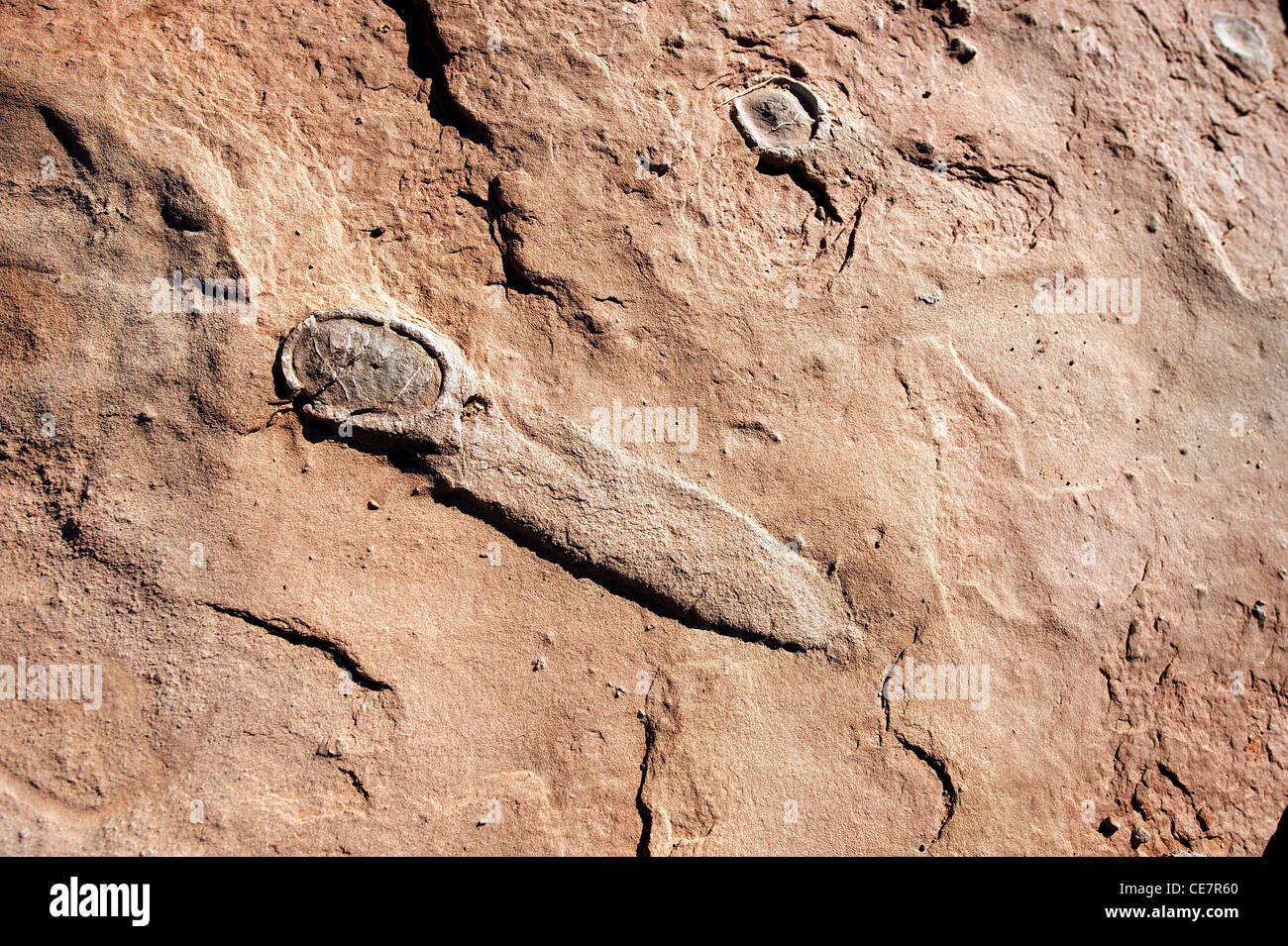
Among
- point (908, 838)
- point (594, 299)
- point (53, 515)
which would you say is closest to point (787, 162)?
point (594, 299)

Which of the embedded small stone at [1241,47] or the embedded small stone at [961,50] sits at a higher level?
the embedded small stone at [1241,47]

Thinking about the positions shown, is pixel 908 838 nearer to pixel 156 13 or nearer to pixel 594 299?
pixel 594 299

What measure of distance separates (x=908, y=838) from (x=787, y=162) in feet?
8.56

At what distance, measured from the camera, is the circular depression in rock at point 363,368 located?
257cm

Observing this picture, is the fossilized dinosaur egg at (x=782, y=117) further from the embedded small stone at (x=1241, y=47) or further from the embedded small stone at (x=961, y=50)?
the embedded small stone at (x=1241, y=47)

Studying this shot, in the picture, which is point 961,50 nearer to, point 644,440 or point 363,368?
point 644,440

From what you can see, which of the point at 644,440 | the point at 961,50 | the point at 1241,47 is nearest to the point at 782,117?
the point at 961,50

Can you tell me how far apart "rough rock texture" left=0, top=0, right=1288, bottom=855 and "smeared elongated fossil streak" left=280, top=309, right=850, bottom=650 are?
46mm

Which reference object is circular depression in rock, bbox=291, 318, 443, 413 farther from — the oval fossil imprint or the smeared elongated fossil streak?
the oval fossil imprint

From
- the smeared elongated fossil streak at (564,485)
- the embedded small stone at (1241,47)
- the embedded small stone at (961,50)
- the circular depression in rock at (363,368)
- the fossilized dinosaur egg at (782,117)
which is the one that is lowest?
the smeared elongated fossil streak at (564,485)

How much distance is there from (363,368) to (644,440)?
39.4 inches

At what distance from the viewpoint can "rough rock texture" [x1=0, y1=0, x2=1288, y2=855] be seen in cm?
250

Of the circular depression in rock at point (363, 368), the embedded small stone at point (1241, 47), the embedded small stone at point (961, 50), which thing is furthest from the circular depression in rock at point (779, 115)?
the embedded small stone at point (1241, 47)

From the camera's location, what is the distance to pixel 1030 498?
3.00 metres
